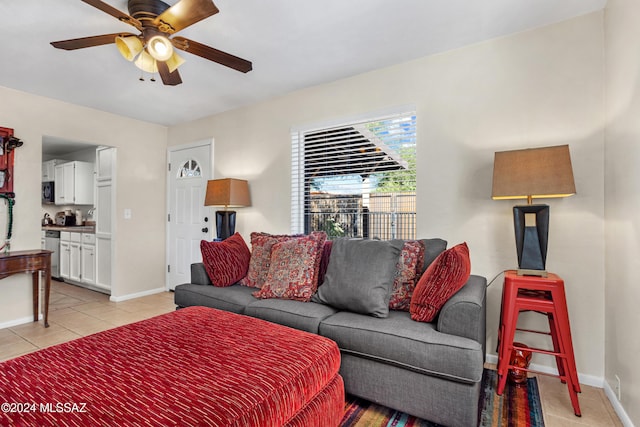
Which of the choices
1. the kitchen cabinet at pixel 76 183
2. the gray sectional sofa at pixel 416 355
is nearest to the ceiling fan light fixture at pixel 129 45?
the gray sectional sofa at pixel 416 355

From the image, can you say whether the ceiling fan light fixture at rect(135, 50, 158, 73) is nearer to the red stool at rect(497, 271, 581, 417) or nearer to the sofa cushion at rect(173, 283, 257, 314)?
the sofa cushion at rect(173, 283, 257, 314)

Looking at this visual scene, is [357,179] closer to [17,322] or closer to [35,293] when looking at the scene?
[35,293]

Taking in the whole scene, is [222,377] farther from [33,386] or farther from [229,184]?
[229,184]

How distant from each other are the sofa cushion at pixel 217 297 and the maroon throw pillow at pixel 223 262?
0.08 m

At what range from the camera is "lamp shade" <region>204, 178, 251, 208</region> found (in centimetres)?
352

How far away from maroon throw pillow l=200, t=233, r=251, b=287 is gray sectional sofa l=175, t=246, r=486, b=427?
85 centimetres

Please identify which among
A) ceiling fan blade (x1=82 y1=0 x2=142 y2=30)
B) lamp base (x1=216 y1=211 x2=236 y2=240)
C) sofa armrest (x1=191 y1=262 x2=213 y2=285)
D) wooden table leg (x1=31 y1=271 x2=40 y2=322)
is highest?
ceiling fan blade (x1=82 y1=0 x2=142 y2=30)

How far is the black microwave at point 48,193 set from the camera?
5.80m

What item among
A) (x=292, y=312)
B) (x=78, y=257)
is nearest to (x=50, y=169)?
(x=78, y=257)

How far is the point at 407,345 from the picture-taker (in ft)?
5.55

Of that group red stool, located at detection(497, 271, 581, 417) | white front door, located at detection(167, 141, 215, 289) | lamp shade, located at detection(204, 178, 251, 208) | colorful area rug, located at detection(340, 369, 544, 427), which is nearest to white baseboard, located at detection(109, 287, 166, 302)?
white front door, located at detection(167, 141, 215, 289)

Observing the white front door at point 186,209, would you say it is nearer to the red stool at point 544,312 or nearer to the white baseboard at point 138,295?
the white baseboard at point 138,295

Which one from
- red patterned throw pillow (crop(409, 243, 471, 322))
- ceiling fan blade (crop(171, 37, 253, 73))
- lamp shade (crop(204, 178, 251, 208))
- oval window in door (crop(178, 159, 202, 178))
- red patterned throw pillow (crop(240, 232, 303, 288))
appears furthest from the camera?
oval window in door (crop(178, 159, 202, 178))

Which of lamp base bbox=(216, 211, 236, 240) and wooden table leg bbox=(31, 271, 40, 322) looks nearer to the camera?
wooden table leg bbox=(31, 271, 40, 322)
